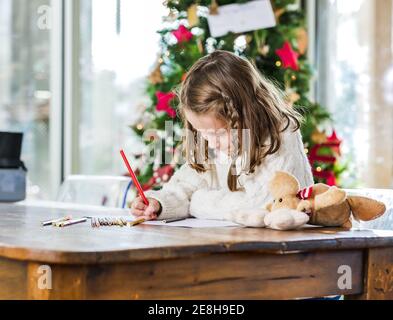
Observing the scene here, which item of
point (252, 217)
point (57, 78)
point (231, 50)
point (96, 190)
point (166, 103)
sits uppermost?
point (231, 50)

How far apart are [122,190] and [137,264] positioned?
63.7 inches

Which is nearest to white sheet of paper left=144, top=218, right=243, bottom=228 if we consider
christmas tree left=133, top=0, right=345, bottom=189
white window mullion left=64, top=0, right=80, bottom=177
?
christmas tree left=133, top=0, right=345, bottom=189

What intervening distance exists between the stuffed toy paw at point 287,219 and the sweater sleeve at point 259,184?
9.2 inches

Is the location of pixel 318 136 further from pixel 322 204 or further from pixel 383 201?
pixel 322 204

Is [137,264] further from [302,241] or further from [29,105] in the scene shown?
[29,105]

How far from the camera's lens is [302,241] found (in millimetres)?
1279

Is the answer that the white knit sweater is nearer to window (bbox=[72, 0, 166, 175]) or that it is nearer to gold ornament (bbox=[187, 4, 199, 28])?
gold ornament (bbox=[187, 4, 199, 28])

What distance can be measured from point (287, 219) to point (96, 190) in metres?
1.56

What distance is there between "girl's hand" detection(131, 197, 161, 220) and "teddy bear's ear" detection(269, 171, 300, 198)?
319mm

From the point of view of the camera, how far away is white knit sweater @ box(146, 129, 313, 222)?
1.75 meters

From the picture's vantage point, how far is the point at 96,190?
2.89 metres

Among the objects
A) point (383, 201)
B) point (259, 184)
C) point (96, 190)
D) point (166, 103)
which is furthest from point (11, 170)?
point (383, 201)

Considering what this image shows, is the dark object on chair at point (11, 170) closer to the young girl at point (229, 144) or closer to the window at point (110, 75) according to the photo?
the young girl at point (229, 144)
